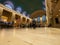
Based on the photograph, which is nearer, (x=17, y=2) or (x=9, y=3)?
(x=9, y=3)

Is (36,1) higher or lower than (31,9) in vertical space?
higher

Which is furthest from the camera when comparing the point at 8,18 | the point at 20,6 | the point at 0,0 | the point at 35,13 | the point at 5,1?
the point at 20,6

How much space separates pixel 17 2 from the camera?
33875 mm

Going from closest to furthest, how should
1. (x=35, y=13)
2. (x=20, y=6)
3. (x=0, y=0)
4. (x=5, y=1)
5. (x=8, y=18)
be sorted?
(x=8, y=18)
(x=0, y=0)
(x=5, y=1)
(x=35, y=13)
(x=20, y=6)

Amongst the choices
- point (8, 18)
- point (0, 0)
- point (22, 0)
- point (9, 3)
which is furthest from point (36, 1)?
point (8, 18)

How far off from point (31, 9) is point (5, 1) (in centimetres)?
1155

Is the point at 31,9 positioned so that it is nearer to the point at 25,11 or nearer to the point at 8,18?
the point at 25,11

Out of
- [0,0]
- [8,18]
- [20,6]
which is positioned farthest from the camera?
[20,6]

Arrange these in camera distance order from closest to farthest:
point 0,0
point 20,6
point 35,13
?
point 0,0, point 35,13, point 20,6

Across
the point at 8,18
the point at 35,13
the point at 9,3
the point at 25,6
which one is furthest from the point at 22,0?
the point at 8,18

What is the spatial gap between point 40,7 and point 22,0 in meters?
6.52

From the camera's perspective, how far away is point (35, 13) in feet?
107

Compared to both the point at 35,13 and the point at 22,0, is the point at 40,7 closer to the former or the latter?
the point at 35,13

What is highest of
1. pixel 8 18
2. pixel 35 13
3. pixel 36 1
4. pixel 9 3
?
pixel 36 1
